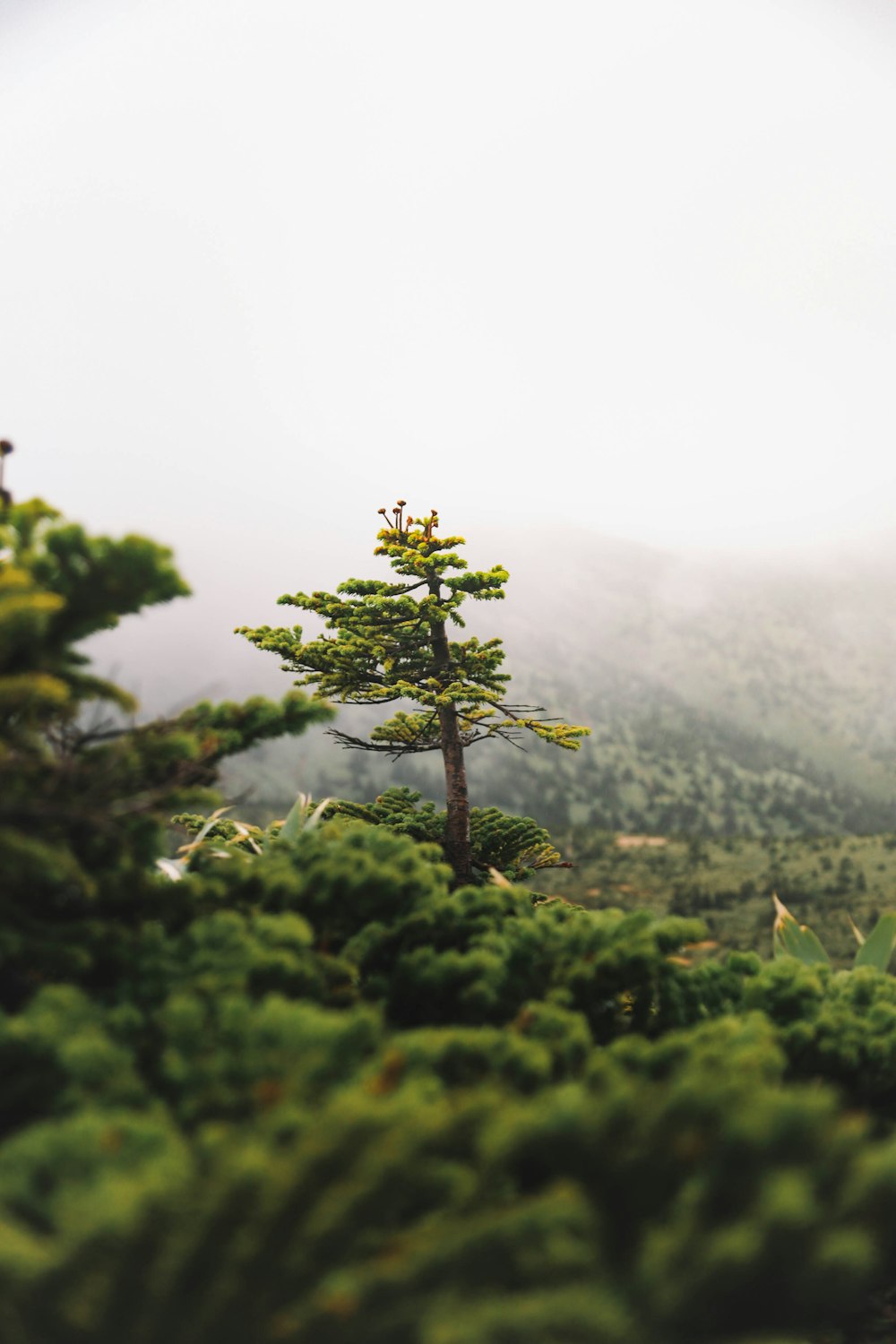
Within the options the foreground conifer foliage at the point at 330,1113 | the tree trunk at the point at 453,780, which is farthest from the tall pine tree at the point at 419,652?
the foreground conifer foliage at the point at 330,1113

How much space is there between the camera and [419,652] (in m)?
9.03

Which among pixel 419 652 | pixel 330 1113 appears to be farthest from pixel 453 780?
pixel 330 1113

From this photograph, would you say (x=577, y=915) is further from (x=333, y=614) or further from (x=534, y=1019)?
(x=333, y=614)

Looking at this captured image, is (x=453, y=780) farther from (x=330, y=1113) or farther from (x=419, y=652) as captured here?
(x=330, y=1113)

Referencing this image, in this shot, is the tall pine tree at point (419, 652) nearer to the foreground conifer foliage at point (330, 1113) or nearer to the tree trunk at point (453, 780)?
the tree trunk at point (453, 780)

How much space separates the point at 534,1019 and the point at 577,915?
3.32ft

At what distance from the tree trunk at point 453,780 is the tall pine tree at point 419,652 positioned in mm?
10

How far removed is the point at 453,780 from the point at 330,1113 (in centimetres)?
655

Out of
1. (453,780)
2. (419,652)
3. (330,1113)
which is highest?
(419,652)

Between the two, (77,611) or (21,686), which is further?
(77,611)

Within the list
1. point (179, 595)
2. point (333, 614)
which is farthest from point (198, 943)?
point (333, 614)

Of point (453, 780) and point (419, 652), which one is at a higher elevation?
point (419, 652)

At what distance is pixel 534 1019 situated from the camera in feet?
11.6

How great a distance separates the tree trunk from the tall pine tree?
10 mm
